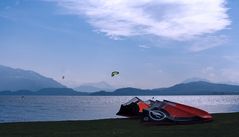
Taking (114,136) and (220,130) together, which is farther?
(220,130)

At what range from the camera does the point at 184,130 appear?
2216 cm

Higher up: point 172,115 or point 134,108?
point 134,108

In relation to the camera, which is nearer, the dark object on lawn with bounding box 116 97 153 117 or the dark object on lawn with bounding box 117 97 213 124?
the dark object on lawn with bounding box 117 97 213 124

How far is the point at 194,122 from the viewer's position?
26.4 meters

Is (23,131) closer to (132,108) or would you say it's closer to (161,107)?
(161,107)

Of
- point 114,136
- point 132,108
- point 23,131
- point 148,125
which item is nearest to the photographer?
point 114,136

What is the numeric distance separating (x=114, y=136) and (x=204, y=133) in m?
4.45

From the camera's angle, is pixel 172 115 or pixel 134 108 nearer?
pixel 172 115

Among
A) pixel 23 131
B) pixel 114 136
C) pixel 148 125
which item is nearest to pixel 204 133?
pixel 114 136

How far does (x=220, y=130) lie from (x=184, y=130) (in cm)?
187

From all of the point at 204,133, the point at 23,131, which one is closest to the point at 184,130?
the point at 204,133

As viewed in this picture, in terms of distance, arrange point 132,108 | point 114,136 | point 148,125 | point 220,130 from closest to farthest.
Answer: point 114,136
point 220,130
point 148,125
point 132,108

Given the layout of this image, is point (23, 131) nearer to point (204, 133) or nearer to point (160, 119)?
point (160, 119)

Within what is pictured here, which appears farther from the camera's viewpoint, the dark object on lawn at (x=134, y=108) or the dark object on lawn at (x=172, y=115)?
the dark object on lawn at (x=134, y=108)
